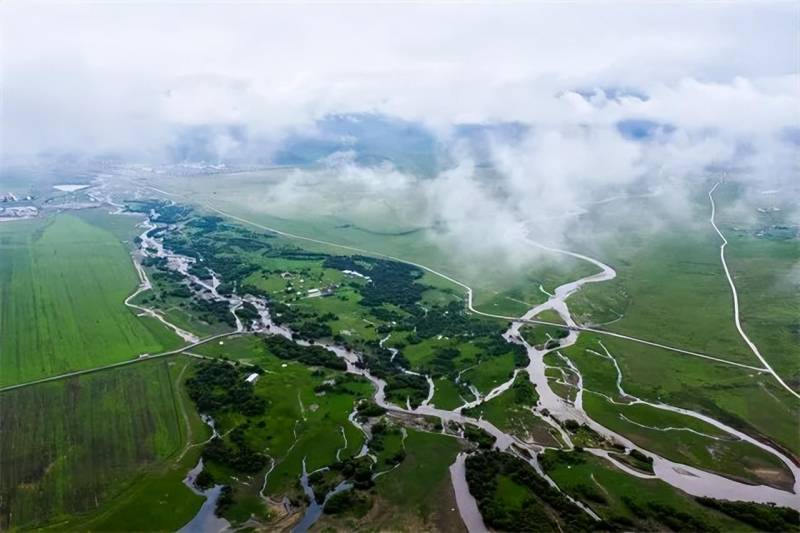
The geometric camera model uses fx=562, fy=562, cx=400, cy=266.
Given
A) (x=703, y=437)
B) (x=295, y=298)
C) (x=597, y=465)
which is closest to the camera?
(x=597, y=465)

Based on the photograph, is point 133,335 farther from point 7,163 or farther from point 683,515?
point 7,163

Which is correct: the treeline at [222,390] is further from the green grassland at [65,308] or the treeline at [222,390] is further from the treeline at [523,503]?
the treeline at [523,503]

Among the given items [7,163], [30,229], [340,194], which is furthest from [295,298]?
[7,163]

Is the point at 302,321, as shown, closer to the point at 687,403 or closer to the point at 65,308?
the point at 65,308

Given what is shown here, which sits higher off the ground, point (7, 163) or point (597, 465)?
point (7, 163)

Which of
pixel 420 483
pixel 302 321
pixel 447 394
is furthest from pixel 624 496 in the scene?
pixel 302 321

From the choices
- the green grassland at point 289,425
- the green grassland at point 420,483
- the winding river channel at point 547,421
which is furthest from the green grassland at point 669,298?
the green grassland at point 289,425
